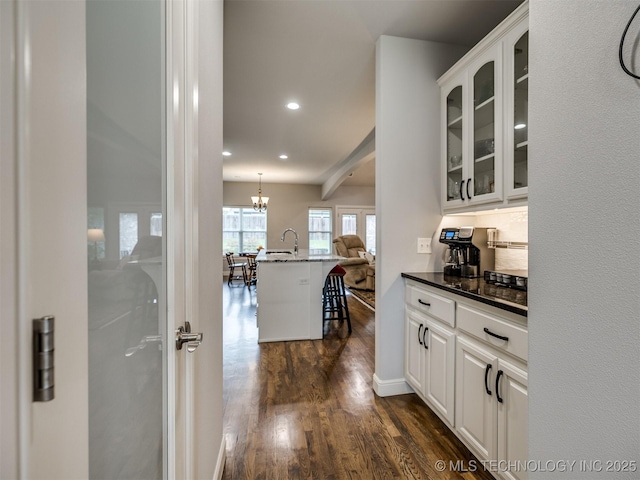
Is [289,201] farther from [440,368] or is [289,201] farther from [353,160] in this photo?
[440,368]

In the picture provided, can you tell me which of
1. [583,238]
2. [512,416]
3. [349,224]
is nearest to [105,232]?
[583,238]

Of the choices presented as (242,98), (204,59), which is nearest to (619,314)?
(204,59)

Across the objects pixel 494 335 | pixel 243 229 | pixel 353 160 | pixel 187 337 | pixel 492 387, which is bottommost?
pixel 492 387

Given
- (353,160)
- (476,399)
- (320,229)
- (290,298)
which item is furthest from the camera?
(320,229)

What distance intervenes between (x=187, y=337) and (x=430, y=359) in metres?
1.63

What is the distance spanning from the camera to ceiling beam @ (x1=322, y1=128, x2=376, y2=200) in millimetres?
4685

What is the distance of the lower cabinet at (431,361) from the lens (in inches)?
69.4

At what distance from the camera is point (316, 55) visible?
2.52m

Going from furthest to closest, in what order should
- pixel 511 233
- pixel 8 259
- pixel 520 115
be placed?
pixel 511 233
pixel 520 115
pixel 8 259

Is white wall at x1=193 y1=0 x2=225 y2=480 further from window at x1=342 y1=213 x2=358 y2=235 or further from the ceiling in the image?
window at x1=342 y1=213 x2=358 y2=235

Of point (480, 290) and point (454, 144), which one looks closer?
point (480, 290)

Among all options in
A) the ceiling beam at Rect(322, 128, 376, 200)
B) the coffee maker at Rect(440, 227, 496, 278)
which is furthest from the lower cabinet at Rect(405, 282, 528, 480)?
the ceiling beam at Rect(322, 128, 376, 200)

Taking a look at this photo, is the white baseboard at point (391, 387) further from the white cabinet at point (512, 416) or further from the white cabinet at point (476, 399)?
the white cabinet at point (512, 416)

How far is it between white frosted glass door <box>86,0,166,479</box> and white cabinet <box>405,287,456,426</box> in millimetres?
1534
